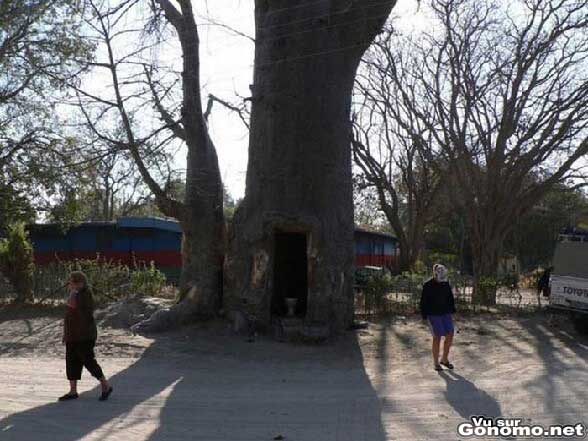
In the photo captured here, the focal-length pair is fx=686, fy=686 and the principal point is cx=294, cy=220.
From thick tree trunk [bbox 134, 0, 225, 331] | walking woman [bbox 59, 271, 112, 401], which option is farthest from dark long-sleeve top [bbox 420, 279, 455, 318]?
thick tree trunk [bbox 134, 0, 225, 331]

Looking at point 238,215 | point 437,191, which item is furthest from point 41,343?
point 437,191

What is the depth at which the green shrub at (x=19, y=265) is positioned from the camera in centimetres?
1697

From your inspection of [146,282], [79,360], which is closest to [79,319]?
[79,360]

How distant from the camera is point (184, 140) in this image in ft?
48.0

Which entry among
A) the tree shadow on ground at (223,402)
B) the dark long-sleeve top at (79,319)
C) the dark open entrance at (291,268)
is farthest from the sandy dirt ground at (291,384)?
the dark open entrance at (291,268)

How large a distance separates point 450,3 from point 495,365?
1314 centimetres

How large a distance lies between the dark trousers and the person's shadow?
13.7 ft

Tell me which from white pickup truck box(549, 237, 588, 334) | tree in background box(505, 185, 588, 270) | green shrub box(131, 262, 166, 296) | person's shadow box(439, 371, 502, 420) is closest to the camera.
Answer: person's shadow box(439, 371, 502, 420)

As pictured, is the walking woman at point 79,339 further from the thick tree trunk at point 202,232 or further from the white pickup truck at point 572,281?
the white pickup truck at point 572,281

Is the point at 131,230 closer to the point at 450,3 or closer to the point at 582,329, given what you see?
the point at 450,3

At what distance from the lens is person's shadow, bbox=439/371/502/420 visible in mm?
7441

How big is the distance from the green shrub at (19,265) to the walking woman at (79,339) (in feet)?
31.5

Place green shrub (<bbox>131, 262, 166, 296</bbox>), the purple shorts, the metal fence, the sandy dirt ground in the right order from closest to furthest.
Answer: the sandy dirt ground, the purple shorts, the metal fence, green shrub (<bbox>131, 262, 166, 296</bbox>)

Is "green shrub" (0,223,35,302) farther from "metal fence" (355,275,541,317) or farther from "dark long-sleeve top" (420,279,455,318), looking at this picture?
"dark long-sleeve top" (420,279,455,318)
